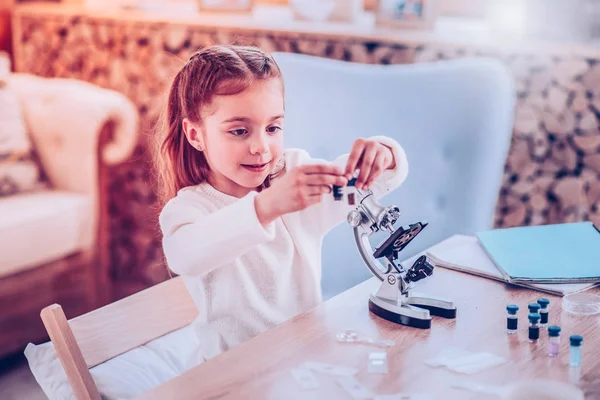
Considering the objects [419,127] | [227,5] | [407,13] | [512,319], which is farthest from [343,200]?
[227,5]

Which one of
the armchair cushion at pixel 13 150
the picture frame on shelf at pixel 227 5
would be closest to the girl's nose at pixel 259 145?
the picture frame on shelf at pixel 227 5

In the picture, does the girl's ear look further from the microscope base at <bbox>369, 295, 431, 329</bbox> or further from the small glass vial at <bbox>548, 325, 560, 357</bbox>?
the small glass vial at <bbox>548, 325, 560, 357</bbox>

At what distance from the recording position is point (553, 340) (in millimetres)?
1090

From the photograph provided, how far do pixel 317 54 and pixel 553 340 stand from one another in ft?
5.90

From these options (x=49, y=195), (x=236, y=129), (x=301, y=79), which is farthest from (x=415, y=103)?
(x=49, y=195)

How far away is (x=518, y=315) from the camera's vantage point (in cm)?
124

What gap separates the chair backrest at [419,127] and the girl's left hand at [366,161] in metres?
0.68

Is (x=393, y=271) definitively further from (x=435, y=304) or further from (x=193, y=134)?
(x=193, y=134)

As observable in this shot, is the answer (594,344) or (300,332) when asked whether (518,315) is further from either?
(300,332)

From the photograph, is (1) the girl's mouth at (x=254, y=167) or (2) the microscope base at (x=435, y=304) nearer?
(2) the microscope base at (x=435, y=304)

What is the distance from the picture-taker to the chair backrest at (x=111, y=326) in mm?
1217

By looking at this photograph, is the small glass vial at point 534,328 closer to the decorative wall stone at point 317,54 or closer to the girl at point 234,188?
the girl at point 234,188

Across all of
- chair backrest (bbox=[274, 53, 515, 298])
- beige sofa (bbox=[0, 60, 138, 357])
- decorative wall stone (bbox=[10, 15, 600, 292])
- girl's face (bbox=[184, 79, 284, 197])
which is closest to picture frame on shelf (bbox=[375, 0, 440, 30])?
decorative wall stone (bbox=[10, 15, 600, 292])

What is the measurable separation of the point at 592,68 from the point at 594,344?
132 cm
